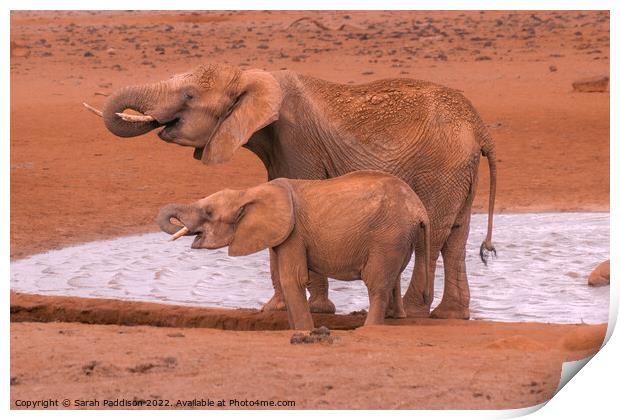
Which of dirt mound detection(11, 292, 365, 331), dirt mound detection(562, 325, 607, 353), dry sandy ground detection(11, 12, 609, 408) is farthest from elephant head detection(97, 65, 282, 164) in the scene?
dirt mound detection(562, 325, 607, 353)

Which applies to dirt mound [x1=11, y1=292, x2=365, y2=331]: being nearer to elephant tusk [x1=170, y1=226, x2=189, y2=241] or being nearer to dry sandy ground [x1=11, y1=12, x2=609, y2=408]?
dry sandy ground [x1=11, y1=12, x2=609, y2=408]

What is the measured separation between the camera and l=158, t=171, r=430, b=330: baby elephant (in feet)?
26.1

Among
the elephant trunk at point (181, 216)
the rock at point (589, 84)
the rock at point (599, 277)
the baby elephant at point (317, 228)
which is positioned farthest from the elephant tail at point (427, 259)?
the rock at point (589, 84)

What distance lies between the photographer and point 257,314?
29.0ft

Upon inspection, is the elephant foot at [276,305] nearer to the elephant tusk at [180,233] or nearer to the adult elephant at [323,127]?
the adult elephant at [323,127]

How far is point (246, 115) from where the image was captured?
336 inches

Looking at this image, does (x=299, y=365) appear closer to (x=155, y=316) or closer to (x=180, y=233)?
(x=180, y=233)

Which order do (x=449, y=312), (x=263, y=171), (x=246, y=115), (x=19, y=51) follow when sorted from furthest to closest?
1. (x=19, y=51)
2. (x=263, y=171)
3. (x=449, y=312)
4. (x=246, y=115)

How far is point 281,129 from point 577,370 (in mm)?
2559

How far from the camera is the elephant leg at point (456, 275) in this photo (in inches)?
360

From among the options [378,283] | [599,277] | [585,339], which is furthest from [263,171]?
[585,339]

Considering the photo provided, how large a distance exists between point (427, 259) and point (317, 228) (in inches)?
28.4

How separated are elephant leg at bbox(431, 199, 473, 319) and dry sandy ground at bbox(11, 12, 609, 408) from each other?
0.65 metres
